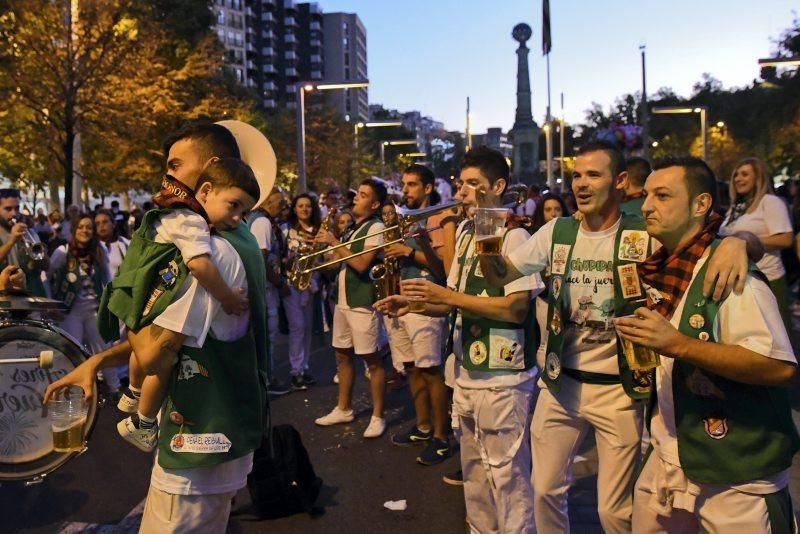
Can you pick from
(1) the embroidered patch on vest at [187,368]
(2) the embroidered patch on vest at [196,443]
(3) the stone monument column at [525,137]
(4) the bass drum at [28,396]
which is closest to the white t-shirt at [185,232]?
(1) the embroidered patch on vest at [187,368]

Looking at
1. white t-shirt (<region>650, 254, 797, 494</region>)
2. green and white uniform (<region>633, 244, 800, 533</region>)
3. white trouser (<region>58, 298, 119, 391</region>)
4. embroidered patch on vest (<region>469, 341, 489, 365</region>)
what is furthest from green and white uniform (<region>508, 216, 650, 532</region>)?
white trouser (<region>58, 298, 119, 391</region>)

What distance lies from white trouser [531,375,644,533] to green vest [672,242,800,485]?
0.88m

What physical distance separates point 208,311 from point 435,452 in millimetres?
3858

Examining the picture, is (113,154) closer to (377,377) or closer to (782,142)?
(377,377)

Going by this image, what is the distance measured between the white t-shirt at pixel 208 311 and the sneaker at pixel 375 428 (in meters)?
4.07

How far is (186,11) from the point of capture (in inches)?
1348

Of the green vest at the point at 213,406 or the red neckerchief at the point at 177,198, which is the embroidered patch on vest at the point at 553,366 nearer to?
the green vest at the point at 213,406

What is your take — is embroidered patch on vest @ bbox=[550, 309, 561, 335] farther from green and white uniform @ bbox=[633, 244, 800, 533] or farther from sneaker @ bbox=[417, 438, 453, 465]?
sneaker @ bbox=[417, 438, 453, 465]

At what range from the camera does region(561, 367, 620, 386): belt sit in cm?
372

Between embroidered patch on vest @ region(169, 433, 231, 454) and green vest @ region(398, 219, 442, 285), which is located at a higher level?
green vest @ region(398, 219, 442, 285)

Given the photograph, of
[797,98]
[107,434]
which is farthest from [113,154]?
[797,98]

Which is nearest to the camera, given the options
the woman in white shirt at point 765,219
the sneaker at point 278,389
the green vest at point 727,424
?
the green vest at point 727,424

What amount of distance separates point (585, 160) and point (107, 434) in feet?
17.0

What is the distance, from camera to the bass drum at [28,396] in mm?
5004
